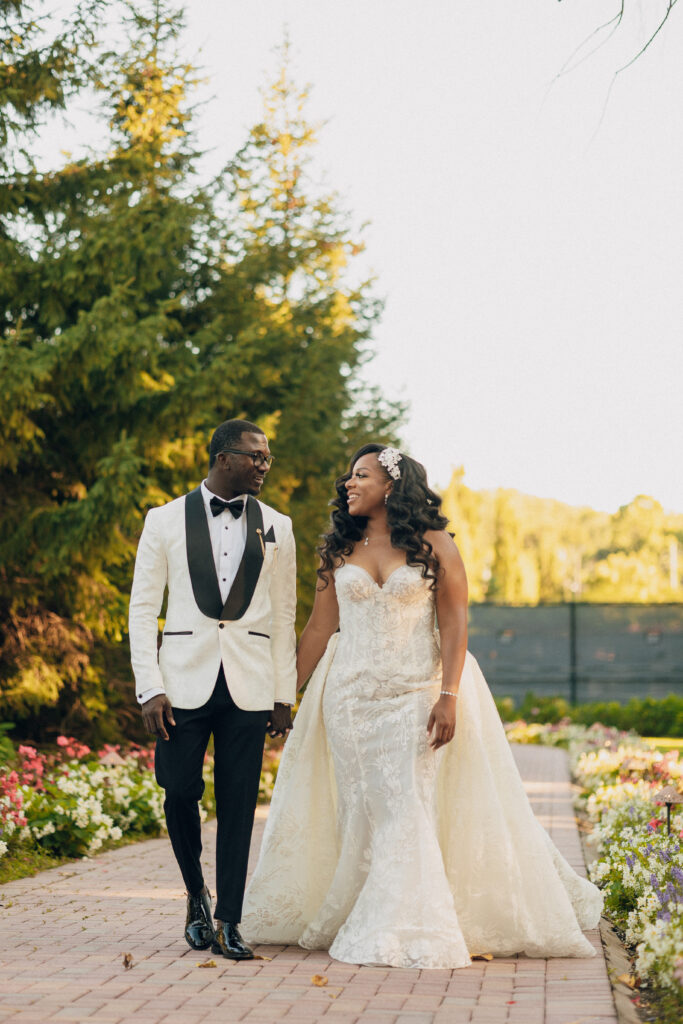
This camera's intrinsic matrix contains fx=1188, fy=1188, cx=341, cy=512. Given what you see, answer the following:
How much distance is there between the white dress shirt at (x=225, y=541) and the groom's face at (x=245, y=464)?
90mm

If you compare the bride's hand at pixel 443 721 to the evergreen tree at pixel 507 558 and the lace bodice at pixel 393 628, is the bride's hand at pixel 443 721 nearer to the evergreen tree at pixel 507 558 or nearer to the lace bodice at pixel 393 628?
the lace bodice at pixel 393 628

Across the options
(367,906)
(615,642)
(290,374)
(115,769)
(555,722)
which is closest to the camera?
(367,906)

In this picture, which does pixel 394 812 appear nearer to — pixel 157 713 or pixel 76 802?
pixel 157 713

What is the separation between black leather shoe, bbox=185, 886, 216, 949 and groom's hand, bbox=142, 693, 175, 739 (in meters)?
0.74

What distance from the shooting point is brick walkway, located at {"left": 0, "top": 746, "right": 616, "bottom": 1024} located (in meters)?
3.78

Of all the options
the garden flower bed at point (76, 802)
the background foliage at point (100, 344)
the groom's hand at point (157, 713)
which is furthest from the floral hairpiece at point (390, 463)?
the background foliage at point (100, 344)

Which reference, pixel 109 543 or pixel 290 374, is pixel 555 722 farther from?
pixel 109 543

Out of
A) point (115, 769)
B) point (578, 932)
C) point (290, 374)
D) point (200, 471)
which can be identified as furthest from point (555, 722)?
point (578, 932)

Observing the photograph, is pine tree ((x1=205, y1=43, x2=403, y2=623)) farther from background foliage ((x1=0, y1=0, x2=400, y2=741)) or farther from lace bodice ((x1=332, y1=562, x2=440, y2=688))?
lace bodice ((x1=332, y1=562, x2=440, y2=688))

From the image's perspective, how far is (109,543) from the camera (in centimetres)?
1022

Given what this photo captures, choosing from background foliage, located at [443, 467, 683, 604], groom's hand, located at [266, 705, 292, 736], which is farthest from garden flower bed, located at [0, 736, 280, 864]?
background foliage, located at [443, 467, 683, 604]

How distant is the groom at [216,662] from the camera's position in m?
4.62

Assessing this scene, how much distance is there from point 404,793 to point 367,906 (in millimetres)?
458

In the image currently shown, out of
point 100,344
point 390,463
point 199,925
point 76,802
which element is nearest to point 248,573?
point 390,463
